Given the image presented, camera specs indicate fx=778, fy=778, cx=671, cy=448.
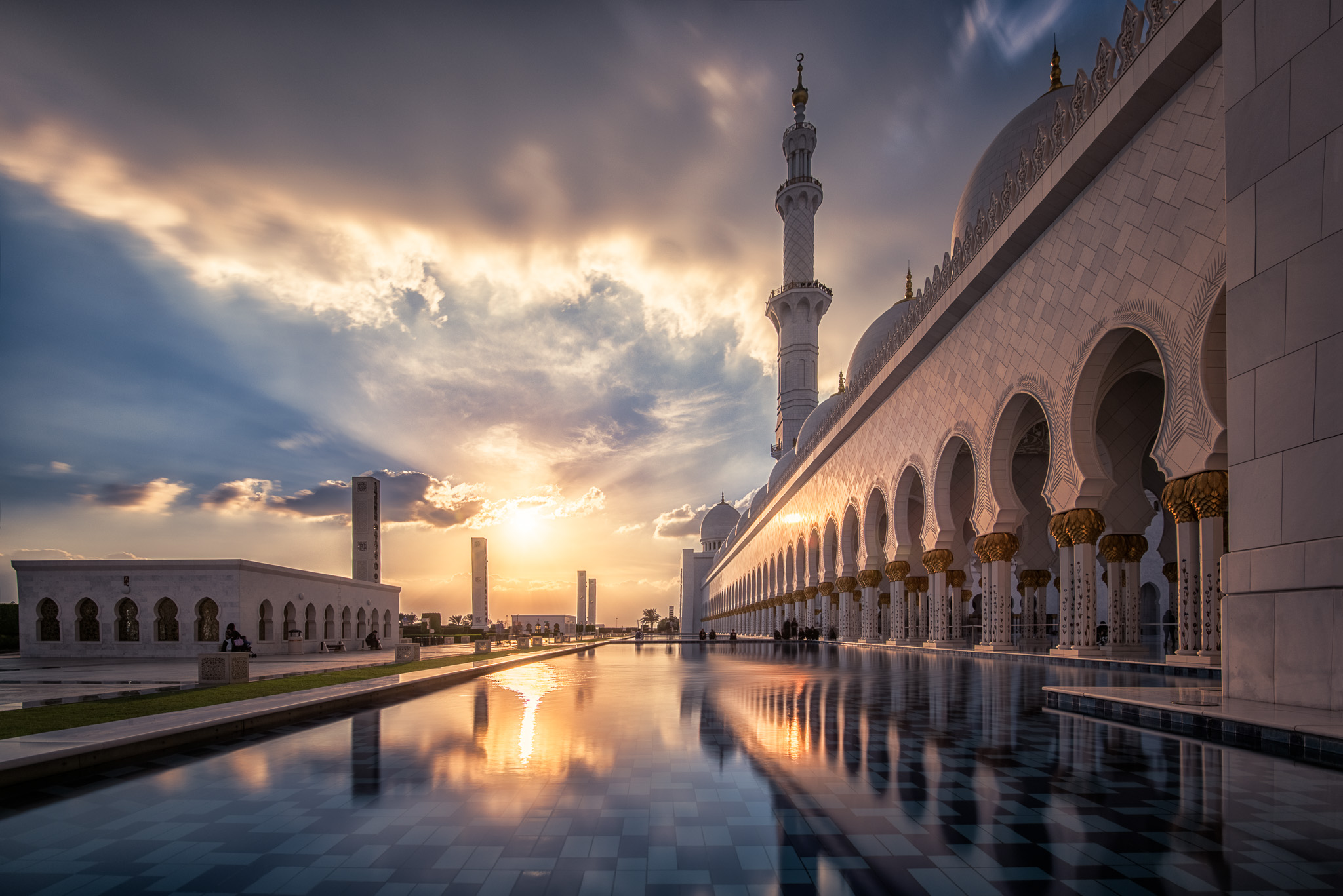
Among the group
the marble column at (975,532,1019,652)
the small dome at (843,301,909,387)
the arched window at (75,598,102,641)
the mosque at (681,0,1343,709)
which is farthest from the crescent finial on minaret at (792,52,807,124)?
the arched window at (75,598,102,641)

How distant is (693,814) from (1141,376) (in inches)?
570

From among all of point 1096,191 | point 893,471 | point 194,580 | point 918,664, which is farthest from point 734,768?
point 194,580

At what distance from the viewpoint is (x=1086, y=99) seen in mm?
9969

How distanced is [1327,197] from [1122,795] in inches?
180

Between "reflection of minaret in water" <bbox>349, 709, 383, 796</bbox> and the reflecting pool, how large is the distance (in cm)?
3

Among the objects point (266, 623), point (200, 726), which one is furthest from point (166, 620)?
point (200, 726)

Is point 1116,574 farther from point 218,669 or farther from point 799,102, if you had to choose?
point 799,102

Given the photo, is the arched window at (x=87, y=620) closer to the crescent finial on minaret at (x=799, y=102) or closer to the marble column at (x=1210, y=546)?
the marble column at (x=1210, y=546)

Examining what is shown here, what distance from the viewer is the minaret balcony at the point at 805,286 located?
40344 mm

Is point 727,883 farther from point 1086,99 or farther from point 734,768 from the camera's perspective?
point 1086,99

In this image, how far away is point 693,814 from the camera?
2711mm

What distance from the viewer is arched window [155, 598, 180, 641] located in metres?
17.2

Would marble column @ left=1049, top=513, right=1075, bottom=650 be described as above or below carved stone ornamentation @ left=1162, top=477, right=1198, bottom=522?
below

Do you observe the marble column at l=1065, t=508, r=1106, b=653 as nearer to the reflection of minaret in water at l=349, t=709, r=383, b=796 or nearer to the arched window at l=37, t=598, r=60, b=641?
the reflection of minaret in water at l=349, t=709, r=383, b=796
